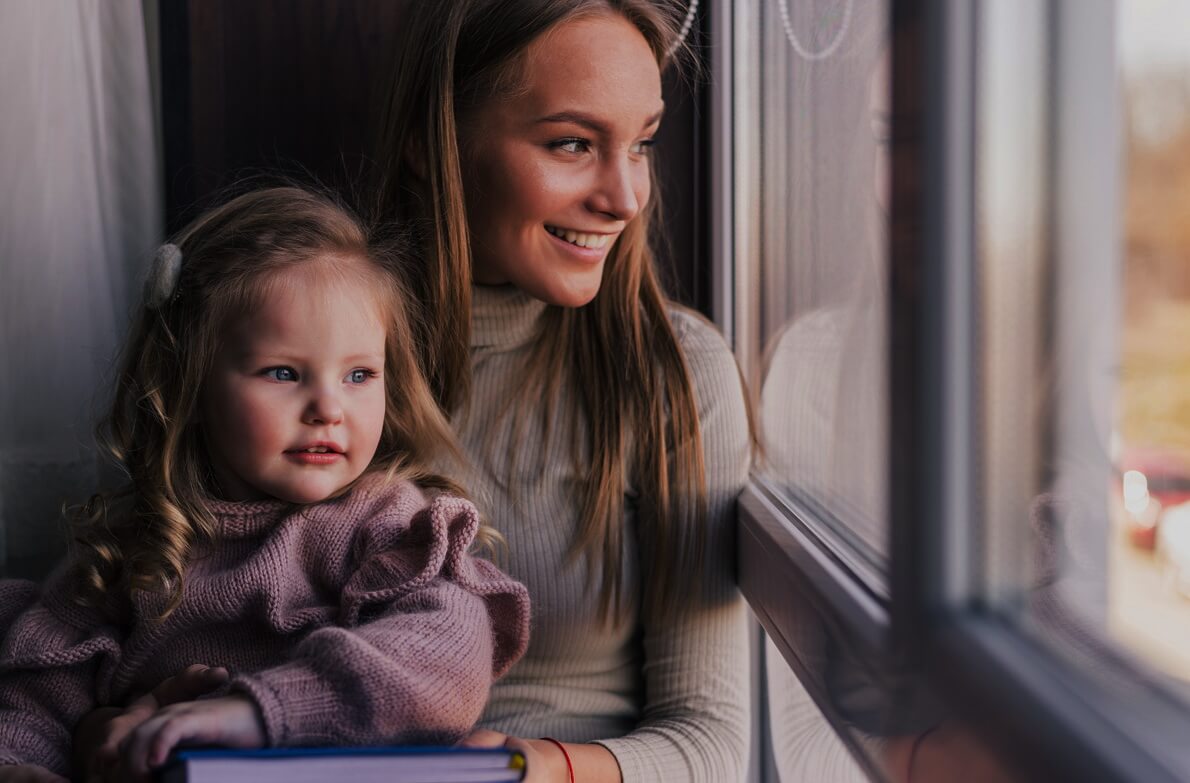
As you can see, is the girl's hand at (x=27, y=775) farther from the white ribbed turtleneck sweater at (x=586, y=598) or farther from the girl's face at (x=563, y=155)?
the girl's face at (x=563, y=155)

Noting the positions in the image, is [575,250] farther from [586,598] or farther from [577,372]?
[586,598]

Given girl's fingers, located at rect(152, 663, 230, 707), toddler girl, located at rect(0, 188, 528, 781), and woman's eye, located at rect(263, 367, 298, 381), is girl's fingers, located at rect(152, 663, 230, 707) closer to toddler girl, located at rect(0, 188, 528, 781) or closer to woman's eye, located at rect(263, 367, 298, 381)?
toddler girl, located at rect(0, 188, 528, 781)

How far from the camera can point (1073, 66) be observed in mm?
613

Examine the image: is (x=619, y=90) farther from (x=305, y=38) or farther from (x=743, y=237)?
(x=305, y=38)

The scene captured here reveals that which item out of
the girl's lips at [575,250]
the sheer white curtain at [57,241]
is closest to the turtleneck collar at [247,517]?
the sheer white curtain at [57,241]

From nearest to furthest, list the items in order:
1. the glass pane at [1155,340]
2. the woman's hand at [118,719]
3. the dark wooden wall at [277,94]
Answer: the glass pane at [1155,340] → the woman's hand at [118,719] → the dark wooden wall at [277,94]

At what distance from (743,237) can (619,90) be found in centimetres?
36

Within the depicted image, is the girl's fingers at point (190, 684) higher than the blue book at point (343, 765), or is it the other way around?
the blue book at point (343, 765)

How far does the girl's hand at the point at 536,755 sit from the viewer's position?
38.7 inches

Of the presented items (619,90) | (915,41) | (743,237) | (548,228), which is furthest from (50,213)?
(915,41)

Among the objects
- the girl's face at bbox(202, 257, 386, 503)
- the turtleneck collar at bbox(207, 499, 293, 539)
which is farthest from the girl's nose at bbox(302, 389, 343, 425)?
the turtleneck collar at bbox(207, 499, 293, 539)

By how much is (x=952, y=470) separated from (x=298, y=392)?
640mm

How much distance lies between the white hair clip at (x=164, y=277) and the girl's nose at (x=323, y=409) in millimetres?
223

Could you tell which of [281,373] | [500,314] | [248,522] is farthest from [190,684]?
[500,314]
